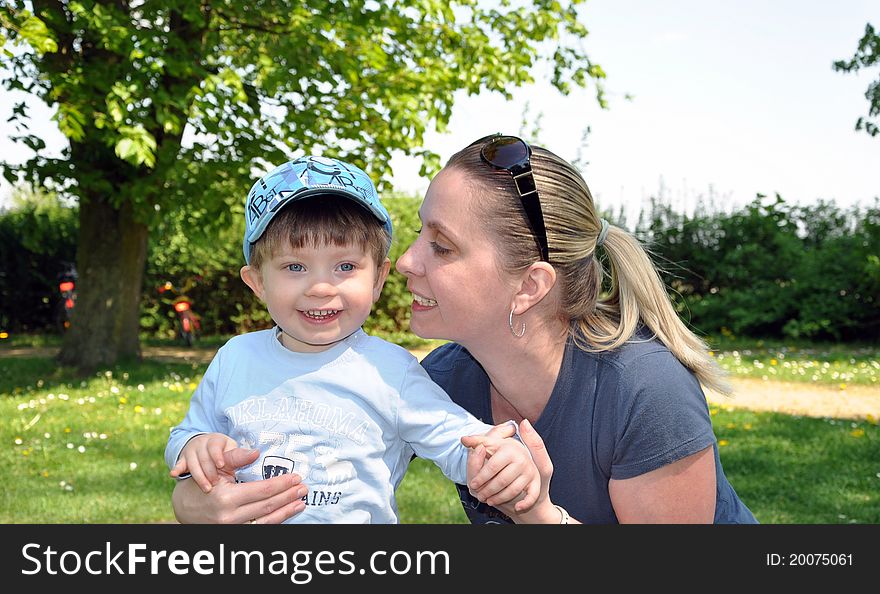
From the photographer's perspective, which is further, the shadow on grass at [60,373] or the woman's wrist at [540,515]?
the shadow on grass at [60,373]

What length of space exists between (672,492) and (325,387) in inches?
37.6

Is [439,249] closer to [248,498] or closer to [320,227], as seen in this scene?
[320,227]

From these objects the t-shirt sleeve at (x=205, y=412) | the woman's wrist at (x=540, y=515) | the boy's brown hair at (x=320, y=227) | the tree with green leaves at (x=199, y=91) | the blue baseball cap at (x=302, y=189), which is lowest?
the woman's wrist at (x=540, y=515)

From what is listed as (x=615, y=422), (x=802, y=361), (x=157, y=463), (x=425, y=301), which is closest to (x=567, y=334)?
(x=615, y=422)

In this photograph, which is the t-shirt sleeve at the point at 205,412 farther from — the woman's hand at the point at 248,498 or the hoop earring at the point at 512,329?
the hoop earring at the point at 512,329

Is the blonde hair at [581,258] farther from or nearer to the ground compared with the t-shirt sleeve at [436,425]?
farther from the ground

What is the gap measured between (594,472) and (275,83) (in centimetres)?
760

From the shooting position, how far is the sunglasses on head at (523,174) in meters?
2.43

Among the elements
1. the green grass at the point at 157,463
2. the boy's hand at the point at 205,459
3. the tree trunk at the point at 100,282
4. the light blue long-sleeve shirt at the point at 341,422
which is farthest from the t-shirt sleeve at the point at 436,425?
the tree trunk at the point at 100,282

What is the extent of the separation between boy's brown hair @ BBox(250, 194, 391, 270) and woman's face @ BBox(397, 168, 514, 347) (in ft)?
0.41

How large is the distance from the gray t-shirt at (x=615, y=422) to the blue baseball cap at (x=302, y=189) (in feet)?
2.33

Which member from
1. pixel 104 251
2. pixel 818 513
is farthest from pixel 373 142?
pixel 818 513

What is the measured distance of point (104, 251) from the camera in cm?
1195
